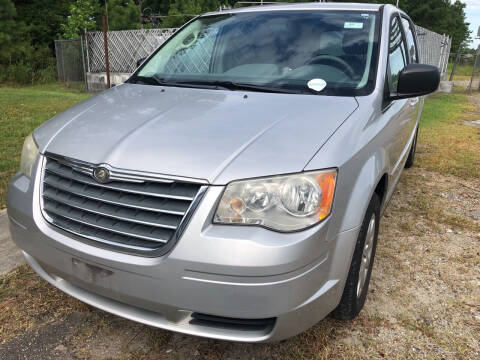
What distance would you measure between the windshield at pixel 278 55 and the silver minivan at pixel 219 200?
0.10 ft

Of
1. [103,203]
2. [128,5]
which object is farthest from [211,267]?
[128,5]

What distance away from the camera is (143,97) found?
96.0 inches

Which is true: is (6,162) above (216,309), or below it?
below

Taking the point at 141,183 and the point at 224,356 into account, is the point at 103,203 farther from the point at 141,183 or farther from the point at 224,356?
the point at 224,356

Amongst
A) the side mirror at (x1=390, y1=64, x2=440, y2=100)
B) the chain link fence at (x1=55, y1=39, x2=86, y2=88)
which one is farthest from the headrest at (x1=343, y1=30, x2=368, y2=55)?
the chain link fence at (x1=55, y1=39, x2=86, y2=88)

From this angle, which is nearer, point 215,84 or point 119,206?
point 119,206

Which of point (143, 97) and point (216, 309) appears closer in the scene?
point (216, 309)

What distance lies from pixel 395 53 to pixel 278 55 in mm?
895

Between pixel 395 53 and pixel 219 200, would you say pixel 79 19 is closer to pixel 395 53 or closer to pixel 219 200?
pixel 395 53

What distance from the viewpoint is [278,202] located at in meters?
1.63

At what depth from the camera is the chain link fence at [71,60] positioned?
591 inches

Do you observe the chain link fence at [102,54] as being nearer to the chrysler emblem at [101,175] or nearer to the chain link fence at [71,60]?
the chain link fence at [71,60]

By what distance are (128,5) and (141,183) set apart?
20466mm

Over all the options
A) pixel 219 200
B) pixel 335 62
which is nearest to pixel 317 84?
pixel 335 62
